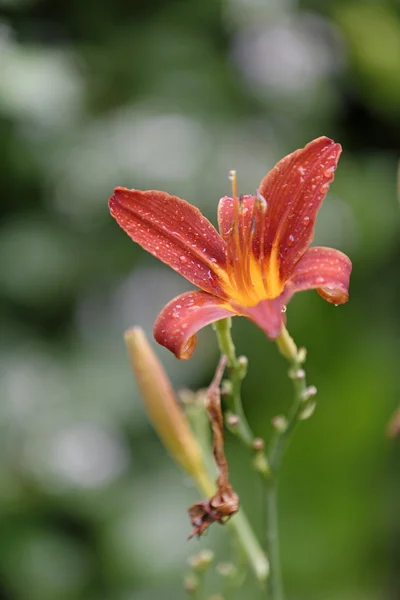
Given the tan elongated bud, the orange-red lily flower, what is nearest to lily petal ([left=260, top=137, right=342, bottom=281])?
the orange-red lily flower

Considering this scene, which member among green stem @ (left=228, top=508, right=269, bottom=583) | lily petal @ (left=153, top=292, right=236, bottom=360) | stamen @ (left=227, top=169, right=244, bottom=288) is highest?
stamen @ (left=227, top=169, right=244, bottom=288)

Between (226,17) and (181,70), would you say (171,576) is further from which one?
(226,17)

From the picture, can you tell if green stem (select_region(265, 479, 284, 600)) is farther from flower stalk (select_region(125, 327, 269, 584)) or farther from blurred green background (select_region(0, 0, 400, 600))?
blurred green background (select_region(0, 0, 400, 600))

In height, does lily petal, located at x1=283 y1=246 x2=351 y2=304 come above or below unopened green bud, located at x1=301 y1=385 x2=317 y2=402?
above

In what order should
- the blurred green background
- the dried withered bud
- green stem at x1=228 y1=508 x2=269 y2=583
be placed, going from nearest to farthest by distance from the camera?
the dried withered bud
green stem at x1=228 y1=508 x2=269 y2=583
the blurred green background

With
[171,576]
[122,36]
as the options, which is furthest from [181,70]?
[171,576]

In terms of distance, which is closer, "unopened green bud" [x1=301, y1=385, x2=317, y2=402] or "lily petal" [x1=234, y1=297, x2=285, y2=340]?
"lily petal" [x1=234, y1=297, x2=285, y2=340]

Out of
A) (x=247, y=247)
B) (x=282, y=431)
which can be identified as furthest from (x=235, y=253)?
(x=282, y=431)
